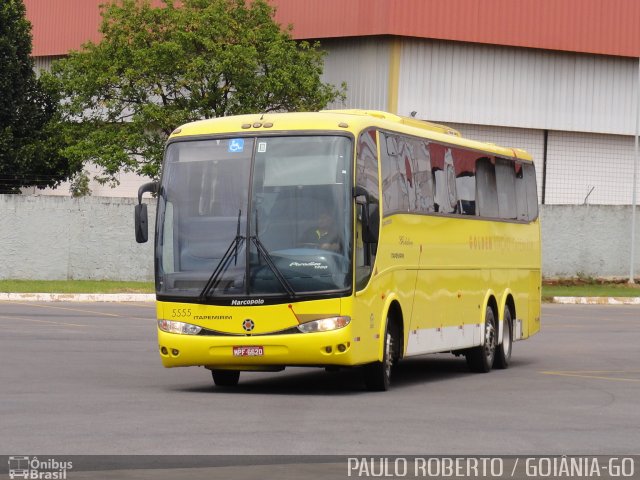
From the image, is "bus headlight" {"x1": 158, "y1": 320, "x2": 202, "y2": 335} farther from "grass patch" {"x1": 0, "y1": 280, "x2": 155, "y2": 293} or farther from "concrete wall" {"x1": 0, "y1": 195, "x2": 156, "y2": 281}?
"concrete wall" {"x1": 0, "y1": 195, "x2": 156, "y2": 281}

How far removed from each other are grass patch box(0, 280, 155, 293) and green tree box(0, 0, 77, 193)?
31.6 ft

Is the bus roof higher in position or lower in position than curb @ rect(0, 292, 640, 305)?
higher

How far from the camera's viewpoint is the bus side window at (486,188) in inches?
823

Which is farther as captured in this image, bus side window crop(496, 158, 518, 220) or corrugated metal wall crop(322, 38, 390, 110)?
corrugated metal wall crop(322, 38, 390, 110)

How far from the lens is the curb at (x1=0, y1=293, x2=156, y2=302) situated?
35.9 metres

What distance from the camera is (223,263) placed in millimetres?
16000

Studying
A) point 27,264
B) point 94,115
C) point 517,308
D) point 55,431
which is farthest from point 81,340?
point 94,115

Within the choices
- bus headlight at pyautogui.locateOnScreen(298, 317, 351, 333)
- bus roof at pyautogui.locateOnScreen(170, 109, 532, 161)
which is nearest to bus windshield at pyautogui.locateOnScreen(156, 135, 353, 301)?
bus roof at pyautogui.locateOnScreen(170, 109, 532, 161)

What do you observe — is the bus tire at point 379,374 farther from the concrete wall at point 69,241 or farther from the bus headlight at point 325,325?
the concrete wall at point 69,241

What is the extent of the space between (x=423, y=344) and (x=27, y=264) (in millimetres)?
24778

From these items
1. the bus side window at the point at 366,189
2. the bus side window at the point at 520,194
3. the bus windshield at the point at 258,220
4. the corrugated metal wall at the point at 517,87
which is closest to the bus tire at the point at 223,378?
the bus windshield at the point at 258,220

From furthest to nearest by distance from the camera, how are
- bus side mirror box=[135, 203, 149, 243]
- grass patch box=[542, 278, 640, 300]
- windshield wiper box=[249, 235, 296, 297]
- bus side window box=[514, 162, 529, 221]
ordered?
grass patch box=[542, 278, 640, 300] < bus side window box=[514, 162, 529, 221] < bus side mirror box=[135, 203, 149, 243] < windshield wiper box=[249, 235, 296, 297]

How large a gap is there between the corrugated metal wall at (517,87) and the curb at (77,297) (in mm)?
15349

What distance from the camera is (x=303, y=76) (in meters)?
46.4
